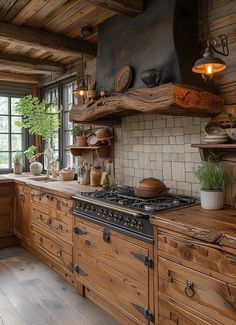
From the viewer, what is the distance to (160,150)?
284 centimetres

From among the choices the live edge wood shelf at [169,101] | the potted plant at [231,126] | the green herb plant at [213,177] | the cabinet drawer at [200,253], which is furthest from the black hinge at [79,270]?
the potted plant at [231,126]

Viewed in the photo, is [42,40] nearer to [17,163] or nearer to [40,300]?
[17,163]

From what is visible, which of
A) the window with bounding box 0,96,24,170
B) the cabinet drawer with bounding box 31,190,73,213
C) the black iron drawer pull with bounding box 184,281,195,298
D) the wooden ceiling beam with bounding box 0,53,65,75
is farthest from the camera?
the window with bounding box 0,96,24,170

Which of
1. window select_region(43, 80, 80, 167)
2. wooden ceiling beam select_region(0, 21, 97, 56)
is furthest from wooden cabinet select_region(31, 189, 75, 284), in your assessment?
wooden ceiling beam select_region(0, 21, 97, 56)

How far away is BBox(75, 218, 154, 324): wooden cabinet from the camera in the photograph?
203 centimetres

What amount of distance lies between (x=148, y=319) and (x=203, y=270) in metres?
0.64

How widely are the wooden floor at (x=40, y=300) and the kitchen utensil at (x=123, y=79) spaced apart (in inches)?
75.4

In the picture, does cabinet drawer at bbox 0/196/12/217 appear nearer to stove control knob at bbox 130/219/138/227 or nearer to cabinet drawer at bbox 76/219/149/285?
cabinet drawer at bbox 76/219/149/285

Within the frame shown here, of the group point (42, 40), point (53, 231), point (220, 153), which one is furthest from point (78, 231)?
point (42, 40)

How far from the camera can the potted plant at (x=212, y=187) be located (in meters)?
2.08

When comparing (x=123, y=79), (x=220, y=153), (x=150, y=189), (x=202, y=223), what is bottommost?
(x=202, y=223)

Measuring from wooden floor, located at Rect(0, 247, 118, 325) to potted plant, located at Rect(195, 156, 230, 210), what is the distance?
1187mm

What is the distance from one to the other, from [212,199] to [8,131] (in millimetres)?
3891

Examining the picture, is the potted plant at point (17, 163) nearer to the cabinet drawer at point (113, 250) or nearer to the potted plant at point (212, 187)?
the cabinet drawer at point (113, 250)
